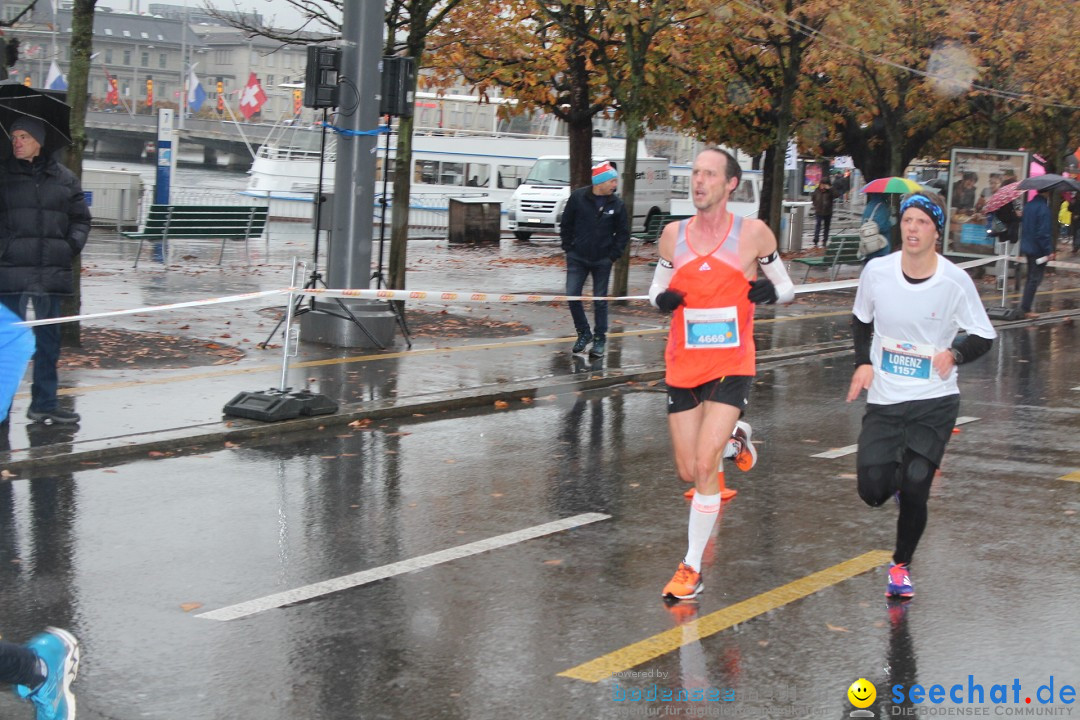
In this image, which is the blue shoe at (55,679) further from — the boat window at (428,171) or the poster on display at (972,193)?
the boat window at (428,171)

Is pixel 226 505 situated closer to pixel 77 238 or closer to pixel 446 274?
pixel 77 238

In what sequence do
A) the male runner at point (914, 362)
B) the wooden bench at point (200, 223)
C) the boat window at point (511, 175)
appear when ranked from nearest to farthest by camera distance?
1. the male runner at point (914, 362)
2. the wooden bench at point (200, 223)
3. the boat window at point (511, 175)

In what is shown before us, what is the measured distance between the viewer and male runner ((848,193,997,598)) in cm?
589

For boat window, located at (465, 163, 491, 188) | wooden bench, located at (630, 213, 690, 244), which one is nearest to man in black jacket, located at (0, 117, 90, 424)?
wooden bench, located at (630, 213, 690, 244)

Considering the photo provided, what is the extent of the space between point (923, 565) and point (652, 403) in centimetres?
512

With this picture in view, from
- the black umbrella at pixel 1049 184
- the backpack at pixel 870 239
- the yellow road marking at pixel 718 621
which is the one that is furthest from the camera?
the black umbrella at pixel 1049 184

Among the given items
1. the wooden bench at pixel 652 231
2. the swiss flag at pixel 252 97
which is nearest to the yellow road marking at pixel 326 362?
the wooden bench at pixel 652 231

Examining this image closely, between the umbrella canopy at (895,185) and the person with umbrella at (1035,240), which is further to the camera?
the person with umbrella at (1035,240)

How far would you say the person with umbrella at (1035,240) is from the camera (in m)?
19.8

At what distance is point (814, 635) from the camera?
5.59m

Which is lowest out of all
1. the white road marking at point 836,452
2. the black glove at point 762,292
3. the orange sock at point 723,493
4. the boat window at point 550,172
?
the orange sock at point 723,493

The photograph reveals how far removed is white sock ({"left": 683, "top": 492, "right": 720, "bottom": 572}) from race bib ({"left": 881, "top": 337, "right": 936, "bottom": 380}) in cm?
96

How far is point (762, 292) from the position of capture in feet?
20.0

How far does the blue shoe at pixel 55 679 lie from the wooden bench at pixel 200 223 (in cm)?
1773
